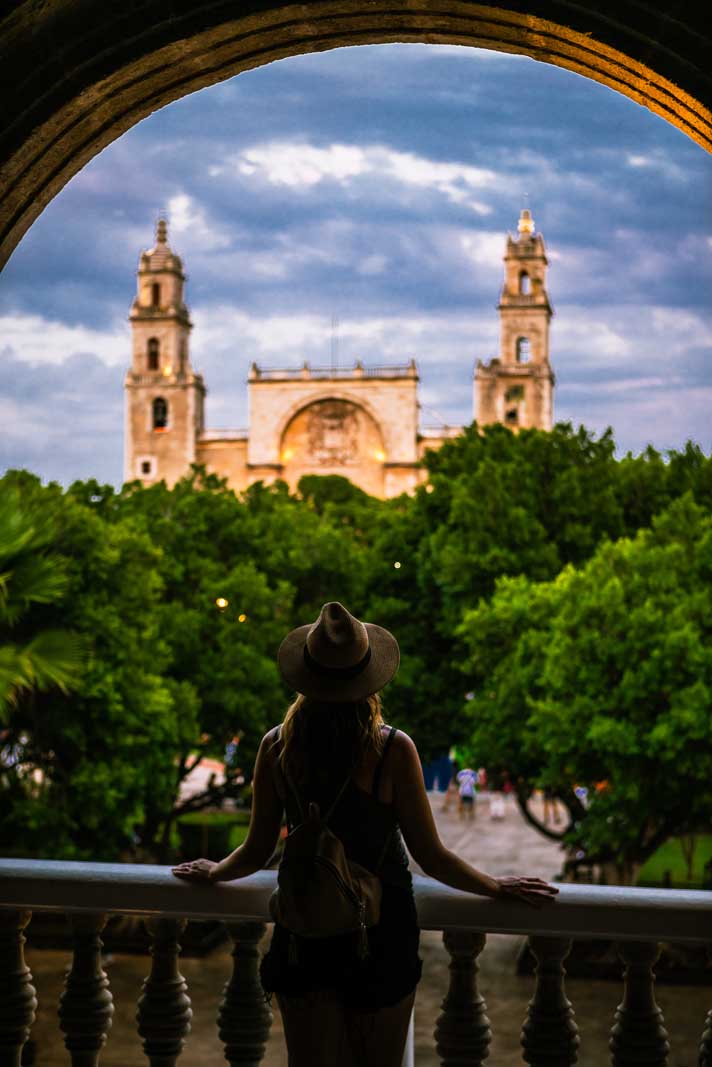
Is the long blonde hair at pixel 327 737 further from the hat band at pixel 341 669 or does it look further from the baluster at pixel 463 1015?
the baluster at pixel 463 1015

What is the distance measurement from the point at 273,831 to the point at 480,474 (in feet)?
66.7

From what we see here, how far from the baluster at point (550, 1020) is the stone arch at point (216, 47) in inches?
93.6

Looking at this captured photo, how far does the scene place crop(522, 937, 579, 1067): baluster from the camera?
3.39m

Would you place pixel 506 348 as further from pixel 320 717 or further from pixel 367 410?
pixel 320 717

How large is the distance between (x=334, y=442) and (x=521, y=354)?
35.8 feet

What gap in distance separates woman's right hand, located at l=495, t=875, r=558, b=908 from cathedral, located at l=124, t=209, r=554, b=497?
5969 cm

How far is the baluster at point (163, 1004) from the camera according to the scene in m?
3.54

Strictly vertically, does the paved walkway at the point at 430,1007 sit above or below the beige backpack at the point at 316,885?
below

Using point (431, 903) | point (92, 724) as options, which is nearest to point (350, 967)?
point (431, 903)

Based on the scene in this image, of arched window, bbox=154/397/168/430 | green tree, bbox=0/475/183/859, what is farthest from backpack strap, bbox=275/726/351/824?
arched window, bbox=154/397/168/430

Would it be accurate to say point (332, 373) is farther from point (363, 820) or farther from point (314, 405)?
point (363, 820)

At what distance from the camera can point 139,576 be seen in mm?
20078

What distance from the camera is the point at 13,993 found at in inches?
142

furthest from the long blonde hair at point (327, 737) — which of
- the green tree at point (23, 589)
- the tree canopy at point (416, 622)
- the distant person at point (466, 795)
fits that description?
the distant person at point (466, 795)
